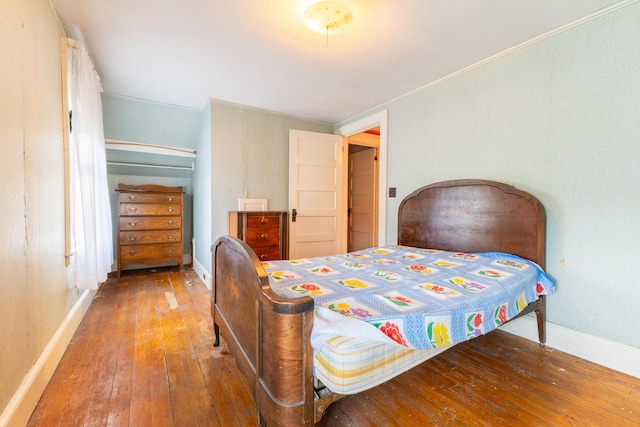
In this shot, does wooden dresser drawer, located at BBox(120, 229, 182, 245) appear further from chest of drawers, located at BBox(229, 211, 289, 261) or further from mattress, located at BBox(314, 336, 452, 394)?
mattress, located at BBox(314, 336, 452, 394)

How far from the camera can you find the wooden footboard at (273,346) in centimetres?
101

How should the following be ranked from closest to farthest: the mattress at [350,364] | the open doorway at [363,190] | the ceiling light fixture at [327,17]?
the mattress at [350,364], the ceiling light fixture at [327,17], the open doorway at [363,190]

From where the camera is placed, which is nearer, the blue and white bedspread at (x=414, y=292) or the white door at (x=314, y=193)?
the blue and white bedspread at (x=414, y=292)

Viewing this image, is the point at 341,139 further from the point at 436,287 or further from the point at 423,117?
the point at 436,287

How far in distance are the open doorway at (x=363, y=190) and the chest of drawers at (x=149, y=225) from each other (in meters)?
2.95

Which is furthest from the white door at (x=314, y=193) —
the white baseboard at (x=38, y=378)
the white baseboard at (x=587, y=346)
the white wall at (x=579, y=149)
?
the white baseboard at (x=587, y=346)

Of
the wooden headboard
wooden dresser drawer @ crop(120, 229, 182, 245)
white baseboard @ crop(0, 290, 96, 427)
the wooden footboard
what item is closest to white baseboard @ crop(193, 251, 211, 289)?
wooden dresser drawer @ crop(120, 229, 182, 245)

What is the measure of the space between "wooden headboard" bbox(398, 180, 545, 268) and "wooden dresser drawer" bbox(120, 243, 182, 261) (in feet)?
10.5

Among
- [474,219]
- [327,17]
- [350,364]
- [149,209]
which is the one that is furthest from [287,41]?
[149,209]

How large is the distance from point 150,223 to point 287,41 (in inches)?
124

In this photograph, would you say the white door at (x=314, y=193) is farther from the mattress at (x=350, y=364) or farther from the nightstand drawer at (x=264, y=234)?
the mattress at (x=350, y=364)

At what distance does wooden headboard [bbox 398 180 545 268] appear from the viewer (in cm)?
207

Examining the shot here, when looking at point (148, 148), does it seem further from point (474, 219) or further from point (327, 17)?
point (474, 219)

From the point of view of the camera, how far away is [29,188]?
144 centimetres
